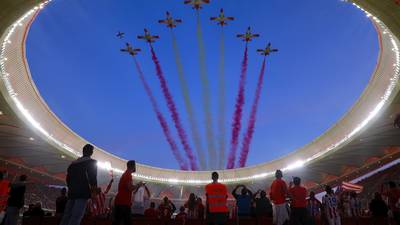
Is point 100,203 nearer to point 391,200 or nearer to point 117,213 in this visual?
point 117,213

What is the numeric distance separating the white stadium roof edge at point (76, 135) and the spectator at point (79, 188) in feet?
25.8

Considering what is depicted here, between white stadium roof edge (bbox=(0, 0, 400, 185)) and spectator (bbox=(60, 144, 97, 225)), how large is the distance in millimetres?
A: 7858

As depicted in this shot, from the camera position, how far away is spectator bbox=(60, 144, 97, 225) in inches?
272

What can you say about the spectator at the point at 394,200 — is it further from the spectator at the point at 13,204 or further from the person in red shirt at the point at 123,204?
the spectator at the point at 13,204

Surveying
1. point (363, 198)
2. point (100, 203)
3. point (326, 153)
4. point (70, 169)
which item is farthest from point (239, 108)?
point (70, 169)

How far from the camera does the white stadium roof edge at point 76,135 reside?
22359 millimetres

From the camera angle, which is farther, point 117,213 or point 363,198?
point 363,198

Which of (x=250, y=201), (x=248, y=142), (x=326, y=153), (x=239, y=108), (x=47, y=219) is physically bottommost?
(x=47, y=219)

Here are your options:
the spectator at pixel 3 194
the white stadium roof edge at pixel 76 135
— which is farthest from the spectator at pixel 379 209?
the spectator at pixel 3 194

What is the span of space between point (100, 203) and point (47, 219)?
334cm

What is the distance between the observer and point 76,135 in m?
39.7

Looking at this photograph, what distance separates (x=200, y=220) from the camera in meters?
12.9

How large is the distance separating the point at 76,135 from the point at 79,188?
1362 inches

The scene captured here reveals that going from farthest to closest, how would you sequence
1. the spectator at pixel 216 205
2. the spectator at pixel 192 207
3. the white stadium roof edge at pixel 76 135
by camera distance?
the white stadium roof edge at pixel 76 135 < the spectator at pixel 192 207 < the spectator at pixel 216 205
